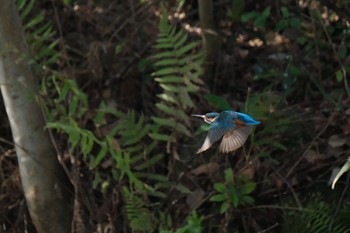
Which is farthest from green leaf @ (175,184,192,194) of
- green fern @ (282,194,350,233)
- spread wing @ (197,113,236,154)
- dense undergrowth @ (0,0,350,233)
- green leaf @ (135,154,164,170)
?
A: spread wing @ (197,113,236,154)

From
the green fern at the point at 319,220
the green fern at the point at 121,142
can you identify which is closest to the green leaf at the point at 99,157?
the green fern at the point at 121,142

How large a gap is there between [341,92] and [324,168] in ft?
1.91

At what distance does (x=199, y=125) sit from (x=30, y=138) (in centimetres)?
115

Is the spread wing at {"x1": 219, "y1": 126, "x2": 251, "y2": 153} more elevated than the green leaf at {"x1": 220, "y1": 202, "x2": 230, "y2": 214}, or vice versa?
the spread wing at {"x1": 219, "y1": 126, "x2": 251, "y2": 153}

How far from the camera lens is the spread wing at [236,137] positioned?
3.08 metres

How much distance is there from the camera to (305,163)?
4.90m

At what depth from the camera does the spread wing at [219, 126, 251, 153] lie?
3084mm

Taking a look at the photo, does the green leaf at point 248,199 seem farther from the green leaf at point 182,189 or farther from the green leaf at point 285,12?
the green leaf at point 285,12

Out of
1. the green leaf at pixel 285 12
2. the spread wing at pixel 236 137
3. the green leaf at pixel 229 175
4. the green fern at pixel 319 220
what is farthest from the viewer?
the green leaf at pixel 285 12

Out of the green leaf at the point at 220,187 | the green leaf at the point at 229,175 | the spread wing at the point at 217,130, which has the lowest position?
the green leaf at the point at 220,187

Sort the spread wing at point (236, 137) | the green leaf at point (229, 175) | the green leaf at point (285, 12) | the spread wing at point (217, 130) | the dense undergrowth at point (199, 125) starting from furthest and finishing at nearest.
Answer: the green leaf at point (285, 12)
the dense undergrowth at point (199, 125)
the green leaf at point (229, 175)
the spread wing at point (236, 137)
the spread wing at point (217, 130)

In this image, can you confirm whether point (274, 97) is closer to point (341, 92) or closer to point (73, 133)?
point (341, 92)

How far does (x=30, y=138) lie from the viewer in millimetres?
4941

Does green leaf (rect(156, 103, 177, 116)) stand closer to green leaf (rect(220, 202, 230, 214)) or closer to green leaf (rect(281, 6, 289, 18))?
green leaf (rect(220, 202, 230, 214))
